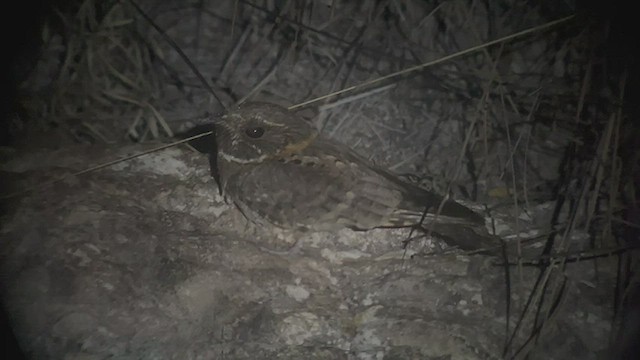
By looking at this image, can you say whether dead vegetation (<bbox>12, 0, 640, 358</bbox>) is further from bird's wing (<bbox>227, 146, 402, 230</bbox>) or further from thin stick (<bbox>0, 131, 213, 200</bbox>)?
bird's wing (<bbox>227, 146, 402, 230</bbox>)

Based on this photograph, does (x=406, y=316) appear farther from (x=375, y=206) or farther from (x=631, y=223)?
(x=631, y=223)

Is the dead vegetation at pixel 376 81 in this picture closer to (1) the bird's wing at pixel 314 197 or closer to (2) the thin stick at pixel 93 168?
(2) the thin stick at pixel 93 168

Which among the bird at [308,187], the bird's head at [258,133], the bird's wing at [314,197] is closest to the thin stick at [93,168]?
the bird's head at [258,133]

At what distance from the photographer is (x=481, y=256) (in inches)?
85.1

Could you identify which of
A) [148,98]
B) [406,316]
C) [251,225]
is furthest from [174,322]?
[148,98]

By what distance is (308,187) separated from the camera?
239 cm

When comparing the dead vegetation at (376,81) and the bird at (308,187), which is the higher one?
the dead vegetation at (376,81)

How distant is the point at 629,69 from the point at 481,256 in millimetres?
999

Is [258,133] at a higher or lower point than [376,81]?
lower

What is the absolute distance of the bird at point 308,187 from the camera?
225cm

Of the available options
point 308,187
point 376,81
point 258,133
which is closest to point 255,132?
point 258,133

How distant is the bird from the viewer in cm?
225

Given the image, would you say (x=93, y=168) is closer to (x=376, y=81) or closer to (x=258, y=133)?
(x=258, y=133)

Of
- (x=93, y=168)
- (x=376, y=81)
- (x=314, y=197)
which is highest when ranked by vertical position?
(x=376, y=81)
